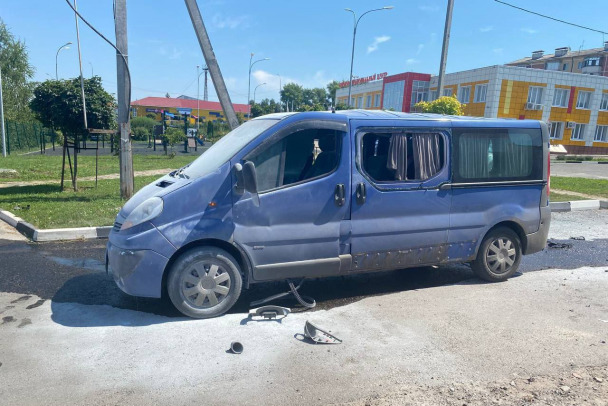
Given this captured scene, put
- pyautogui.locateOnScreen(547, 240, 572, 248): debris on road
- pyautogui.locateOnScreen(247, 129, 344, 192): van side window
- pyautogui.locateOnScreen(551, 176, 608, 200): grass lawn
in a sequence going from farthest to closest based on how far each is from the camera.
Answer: pyautogui.locateOnScreen(551, 176, 608, 200): grass lawn < pyautogui.locateOnScreen(547, 240, 572, 248): debris on road < pyautogui.locateOnScreen(247, 129, 344, 192): van side window

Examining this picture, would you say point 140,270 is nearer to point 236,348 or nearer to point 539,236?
point 236,348

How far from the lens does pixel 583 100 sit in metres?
42.5

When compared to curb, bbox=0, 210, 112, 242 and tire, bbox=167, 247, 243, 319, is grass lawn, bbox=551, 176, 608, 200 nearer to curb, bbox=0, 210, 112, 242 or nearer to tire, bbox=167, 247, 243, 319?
tire, bbox=167, 247, 243, 319

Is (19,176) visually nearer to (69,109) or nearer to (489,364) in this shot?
(69,109)

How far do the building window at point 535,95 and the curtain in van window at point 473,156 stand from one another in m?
39.8

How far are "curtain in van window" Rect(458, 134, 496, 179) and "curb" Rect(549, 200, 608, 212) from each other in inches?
282

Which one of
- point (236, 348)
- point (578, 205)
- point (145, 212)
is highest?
point (145, 212)

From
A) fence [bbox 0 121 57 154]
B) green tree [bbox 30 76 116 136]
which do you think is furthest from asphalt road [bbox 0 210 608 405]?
fence [bbox 0 121 57 154]

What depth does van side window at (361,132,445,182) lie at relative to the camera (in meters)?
4.88

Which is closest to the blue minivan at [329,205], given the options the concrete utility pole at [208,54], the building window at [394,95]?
the concrete utility pole at [208,54]

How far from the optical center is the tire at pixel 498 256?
5.62 metres

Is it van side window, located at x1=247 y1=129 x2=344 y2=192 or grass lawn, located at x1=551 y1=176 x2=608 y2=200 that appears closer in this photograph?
van side window, located at x1=247 y1=129 x2=344 y2=192

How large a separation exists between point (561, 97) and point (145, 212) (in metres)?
46.1

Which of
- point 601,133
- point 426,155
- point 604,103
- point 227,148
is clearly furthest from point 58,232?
point 601,133
